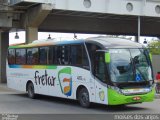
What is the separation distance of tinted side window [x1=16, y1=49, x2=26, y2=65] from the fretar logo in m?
1.73

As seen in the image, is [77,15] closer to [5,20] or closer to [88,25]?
[88,25]

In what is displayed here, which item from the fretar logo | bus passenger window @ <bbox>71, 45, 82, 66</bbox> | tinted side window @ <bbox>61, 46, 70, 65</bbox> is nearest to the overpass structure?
the fretar logo

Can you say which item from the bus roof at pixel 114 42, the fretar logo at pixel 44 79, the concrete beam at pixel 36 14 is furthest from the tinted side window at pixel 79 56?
the concrete beam at pixel 36 14

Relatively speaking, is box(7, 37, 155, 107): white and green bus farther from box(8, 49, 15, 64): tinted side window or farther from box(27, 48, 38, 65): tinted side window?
box(8, 49, 15, 64): tinted side window

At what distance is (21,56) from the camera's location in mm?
24547

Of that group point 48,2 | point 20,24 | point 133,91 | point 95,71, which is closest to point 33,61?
point 95,71

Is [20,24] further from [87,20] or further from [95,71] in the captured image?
[95,71]

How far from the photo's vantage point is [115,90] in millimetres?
16734

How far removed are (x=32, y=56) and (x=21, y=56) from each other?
1481 mm

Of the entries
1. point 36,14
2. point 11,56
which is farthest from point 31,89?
point 36,14

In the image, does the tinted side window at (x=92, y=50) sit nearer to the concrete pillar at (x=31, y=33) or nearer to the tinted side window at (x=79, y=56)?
the tinted side window at (x=79, y=56)

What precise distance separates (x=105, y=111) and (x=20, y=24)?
23473mm

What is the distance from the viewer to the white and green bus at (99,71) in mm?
16906

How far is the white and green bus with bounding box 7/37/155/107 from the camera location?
55.5ft
